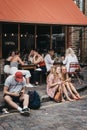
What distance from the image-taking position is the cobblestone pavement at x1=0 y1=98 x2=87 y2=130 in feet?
33.6

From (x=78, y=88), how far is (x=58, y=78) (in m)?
2.16

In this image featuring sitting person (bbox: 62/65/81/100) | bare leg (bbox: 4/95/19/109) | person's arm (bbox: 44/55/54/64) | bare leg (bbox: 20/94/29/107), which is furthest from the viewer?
person's arm (bbox: 44/55/54/64)

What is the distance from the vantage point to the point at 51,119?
11125 mm

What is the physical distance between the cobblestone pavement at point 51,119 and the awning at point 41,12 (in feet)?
13.2

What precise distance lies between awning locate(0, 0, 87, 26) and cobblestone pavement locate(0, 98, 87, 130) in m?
4.01

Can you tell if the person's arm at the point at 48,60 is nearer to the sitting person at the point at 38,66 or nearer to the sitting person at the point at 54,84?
the sitting person at the point at 38,66

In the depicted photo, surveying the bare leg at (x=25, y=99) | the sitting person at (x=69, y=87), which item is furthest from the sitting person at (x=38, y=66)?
the bare leg at (x=25, y=99)

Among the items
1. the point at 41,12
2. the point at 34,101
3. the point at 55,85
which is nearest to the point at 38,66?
the point at 41,12

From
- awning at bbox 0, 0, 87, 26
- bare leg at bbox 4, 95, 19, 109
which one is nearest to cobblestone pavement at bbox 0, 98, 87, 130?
bare leg at bbox 4, 95, 19, 109

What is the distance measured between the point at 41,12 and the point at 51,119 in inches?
276

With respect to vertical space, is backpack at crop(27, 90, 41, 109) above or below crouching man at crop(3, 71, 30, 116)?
below

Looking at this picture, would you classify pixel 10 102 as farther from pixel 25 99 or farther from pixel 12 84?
pixel 12 84

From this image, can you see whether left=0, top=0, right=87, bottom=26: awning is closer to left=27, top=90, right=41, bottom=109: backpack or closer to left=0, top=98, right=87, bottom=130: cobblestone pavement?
left=27, top=90, right=41, bottom=109: backpack

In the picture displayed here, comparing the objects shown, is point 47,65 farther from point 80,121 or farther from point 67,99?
point 80,121
